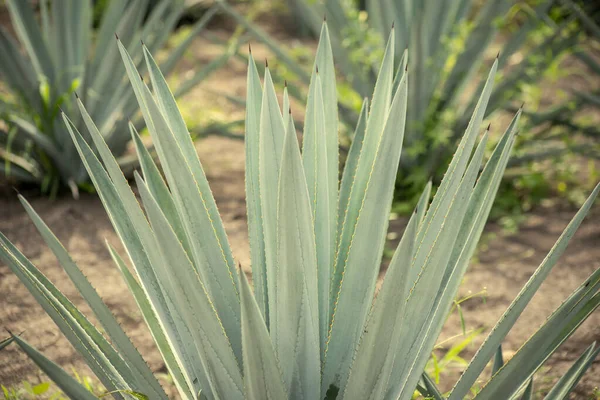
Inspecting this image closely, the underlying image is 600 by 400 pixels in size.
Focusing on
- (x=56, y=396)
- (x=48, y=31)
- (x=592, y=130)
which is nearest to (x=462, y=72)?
(x=592, y=130)

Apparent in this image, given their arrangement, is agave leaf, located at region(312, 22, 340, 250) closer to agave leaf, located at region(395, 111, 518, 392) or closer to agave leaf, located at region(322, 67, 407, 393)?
agave leaf, located at region(322, 67, 407, 393)

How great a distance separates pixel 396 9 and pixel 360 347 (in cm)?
203

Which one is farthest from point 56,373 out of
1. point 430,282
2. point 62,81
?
point 62,81

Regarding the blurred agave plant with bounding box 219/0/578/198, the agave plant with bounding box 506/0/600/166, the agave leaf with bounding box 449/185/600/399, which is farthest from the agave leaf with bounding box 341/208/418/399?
the agave plant with bounding box 506/0/600/166

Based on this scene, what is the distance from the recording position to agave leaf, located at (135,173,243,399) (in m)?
0.91

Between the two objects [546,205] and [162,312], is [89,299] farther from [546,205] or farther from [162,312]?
[546,205]

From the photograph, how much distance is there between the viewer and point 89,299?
1.09m

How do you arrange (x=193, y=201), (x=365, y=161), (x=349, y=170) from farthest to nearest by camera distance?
1. (x=349, y=170)
2. (x=365, y=161)
3. (x=193, y=201)

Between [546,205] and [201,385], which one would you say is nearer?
[201,385]

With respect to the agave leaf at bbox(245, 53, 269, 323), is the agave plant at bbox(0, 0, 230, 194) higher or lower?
higher

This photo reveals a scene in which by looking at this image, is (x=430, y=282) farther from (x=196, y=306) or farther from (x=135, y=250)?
(x=135, y=250)

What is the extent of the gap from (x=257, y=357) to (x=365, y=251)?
0.71 ft

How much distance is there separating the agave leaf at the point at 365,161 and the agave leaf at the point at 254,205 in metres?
0.12

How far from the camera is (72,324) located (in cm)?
104
